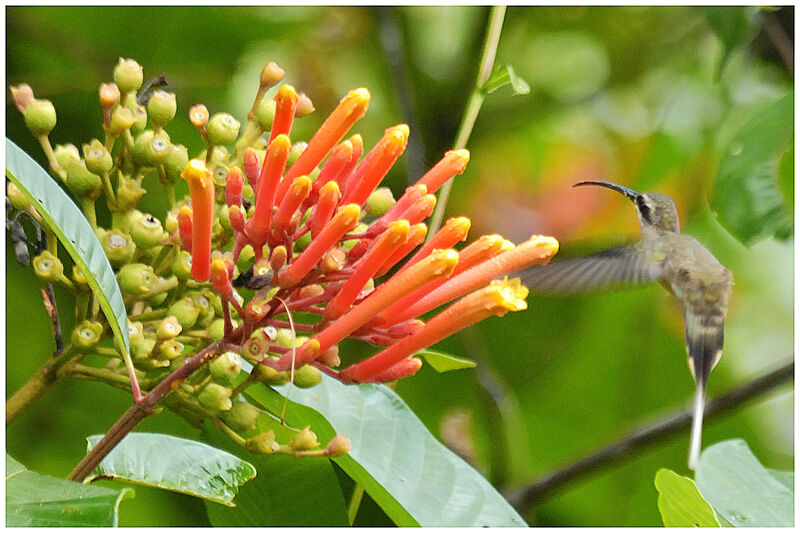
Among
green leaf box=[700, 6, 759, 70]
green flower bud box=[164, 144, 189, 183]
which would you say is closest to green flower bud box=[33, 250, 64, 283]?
green flower bud box=[164, 144, 189, 183]

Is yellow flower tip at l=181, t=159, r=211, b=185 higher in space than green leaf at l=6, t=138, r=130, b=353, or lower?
higher

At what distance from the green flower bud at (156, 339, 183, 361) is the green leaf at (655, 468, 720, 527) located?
0.73 metres

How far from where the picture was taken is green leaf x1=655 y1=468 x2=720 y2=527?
1.32 metres

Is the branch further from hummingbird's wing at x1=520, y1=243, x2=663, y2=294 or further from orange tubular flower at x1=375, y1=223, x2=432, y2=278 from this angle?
orange tubular flower at x1=375, y1=223, x2=432, y2=278

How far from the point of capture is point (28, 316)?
A: 2121mm

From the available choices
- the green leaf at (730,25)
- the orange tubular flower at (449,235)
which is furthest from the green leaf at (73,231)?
the green leaf at (730,25)

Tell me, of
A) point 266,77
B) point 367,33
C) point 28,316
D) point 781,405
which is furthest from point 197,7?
point 781,405

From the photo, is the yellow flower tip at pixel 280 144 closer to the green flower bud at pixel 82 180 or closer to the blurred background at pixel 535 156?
the green flower bud at pixel 82 180

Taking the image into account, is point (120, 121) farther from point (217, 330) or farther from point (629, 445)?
point (629, 445)

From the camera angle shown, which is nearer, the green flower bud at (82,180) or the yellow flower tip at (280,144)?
the yellow flower tip at (280,144)

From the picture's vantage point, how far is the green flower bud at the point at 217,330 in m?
1.21

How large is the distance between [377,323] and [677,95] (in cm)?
205

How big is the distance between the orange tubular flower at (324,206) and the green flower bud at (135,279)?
24 cm

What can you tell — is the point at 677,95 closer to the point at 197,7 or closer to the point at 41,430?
the point at 197,7
